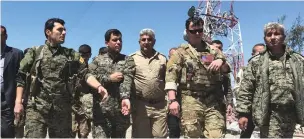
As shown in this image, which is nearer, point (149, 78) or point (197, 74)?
point (197, 74)

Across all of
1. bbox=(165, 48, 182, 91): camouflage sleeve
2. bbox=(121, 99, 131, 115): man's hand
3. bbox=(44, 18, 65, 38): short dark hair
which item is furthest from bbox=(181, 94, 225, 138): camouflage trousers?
bbox=(44, 18, 65, 38): short dark hair

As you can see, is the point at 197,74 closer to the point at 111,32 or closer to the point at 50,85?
the point at 111,32

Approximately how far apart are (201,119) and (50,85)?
201 centimetres

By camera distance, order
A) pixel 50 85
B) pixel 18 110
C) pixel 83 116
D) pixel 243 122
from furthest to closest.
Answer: pixel 83 116 < pixel 50 85 < pixel 18 110 < pixel 243 122

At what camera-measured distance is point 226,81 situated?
17.2 ft

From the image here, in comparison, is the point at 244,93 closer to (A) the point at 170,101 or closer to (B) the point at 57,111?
(A) the point at 170,101

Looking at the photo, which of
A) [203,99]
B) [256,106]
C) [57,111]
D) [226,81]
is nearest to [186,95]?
[203,99]

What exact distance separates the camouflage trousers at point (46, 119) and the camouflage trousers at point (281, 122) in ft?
8.48

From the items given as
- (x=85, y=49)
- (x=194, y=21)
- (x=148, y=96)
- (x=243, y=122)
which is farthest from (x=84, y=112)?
(x=243, y=122)

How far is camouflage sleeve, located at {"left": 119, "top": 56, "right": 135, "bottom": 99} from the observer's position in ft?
17.0

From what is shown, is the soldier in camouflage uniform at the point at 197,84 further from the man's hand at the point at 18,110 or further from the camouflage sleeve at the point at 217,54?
the man's hand at the point at 18,110

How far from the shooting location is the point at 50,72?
4984 millimetres

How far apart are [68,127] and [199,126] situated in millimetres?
1727

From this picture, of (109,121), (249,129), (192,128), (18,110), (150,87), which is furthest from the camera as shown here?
(150,87)
